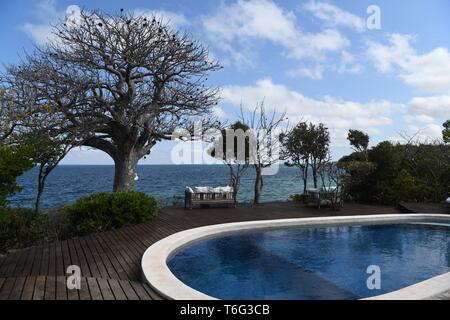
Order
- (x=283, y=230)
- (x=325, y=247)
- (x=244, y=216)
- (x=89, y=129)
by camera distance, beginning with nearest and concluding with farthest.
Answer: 1. (x=325, y=247)
2. (x=283, y=230)
3. (x=244, y=216)
4. (x=89, y=129)

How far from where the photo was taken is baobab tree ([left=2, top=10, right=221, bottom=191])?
13211 mm

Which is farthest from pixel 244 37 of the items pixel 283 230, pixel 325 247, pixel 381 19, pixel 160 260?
pixel 160 260

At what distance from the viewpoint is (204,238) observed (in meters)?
9.95

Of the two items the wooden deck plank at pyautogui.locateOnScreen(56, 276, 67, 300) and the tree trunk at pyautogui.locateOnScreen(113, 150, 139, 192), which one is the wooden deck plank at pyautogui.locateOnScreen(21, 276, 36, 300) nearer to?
the wooden deck plank at pyautogui.locateOnScreen(56, 276, 67, 300)

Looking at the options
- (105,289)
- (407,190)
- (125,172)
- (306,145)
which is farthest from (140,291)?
(407,190)

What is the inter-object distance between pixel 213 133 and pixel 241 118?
1.89m

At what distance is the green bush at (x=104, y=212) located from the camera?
10211 millimetres

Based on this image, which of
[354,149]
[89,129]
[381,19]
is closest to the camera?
[381,19]

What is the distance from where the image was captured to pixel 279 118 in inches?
692

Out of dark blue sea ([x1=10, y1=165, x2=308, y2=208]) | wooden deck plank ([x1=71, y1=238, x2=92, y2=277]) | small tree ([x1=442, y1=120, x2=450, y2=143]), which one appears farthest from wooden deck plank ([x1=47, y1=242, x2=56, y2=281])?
small tree ([x1=442, y1=120, x2=450, y2=143])

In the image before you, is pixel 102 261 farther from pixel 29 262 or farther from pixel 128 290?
pixel 128 290

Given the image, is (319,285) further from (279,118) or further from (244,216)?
→ (279,118)

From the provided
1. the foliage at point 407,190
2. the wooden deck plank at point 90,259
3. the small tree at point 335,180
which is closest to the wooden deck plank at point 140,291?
the wooden deck plank at point 90,259

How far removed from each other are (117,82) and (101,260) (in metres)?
9.37
